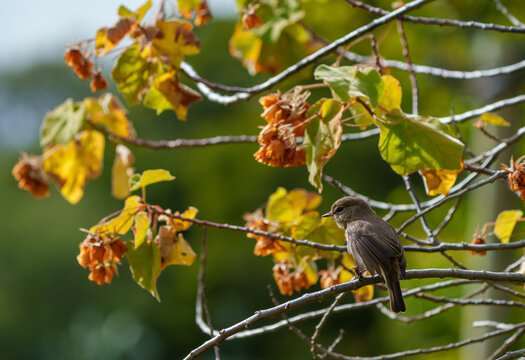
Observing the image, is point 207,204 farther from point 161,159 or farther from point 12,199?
point 12,199

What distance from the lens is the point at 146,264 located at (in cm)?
207

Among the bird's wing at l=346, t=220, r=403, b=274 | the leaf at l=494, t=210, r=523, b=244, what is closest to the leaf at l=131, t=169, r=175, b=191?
the bird's wing at l=346, t=220, r=403, b=274

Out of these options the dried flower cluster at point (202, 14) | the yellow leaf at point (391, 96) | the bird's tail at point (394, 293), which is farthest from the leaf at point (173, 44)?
the bird's tail at point (394, 293)

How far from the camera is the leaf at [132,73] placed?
237 centimetres

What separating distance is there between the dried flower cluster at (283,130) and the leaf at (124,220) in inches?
17.6

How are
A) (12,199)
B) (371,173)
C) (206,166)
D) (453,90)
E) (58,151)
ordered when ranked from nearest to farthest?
(58,151), (453,90), (371,173), (206,166), (12,199)

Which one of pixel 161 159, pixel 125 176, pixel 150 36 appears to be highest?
pixel 150 36

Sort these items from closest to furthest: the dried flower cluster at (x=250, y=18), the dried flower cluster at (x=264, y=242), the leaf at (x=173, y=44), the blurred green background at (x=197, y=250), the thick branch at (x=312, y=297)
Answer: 1. the thick branch at (x=312, y=297)
2. the dried flower cluster at (x=264, y=242)
3. the leaf at (x=173, y=44)
4. the dried flower cluster at (x=250, y=18)
5. the blurred green background at (x=197, y=250)

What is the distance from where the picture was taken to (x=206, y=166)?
1465cm

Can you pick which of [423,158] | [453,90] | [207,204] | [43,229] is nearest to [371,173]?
[207,204]

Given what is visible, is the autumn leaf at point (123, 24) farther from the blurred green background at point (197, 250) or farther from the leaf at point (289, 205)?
the blurred green background at point (197, 250)

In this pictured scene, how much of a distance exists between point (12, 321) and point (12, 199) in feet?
13.9

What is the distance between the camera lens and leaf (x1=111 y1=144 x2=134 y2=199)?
2926 mm

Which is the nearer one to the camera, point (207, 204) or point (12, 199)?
point (207, 204)
